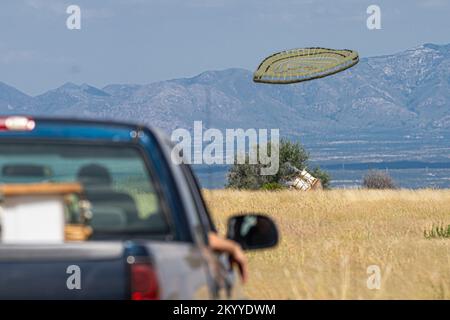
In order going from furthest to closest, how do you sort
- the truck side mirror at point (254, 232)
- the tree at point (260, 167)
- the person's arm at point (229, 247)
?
the tree at point (260, 167) → the truck side mirror at point (254, 232) → the person's arm at point (229, 247)

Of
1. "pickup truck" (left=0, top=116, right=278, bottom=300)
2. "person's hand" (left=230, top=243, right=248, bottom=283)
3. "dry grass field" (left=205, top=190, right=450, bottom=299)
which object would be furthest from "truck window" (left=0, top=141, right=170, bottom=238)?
"dry grass field" (left=205, top=190, right=450, bottom=299)

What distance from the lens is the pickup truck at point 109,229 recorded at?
4.22 m

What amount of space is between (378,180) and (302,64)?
59083 mm

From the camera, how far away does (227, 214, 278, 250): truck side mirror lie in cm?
586

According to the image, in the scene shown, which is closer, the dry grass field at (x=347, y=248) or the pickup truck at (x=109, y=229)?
the pickup truck at (x=109, y=229)

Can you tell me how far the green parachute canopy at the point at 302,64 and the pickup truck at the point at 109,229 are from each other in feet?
130

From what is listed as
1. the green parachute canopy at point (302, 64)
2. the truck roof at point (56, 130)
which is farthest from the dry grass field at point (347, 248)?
the green parachute canopy at point (302, 64)

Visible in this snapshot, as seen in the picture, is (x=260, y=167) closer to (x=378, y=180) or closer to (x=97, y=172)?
(x=378, y=180)

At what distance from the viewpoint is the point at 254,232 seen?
5859mm

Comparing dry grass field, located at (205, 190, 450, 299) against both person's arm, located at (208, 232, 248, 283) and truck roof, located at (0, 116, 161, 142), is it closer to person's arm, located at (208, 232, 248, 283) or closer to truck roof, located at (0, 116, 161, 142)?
person's arm, located at (208, 232, 248, 283)

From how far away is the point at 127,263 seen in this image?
4.20 metres

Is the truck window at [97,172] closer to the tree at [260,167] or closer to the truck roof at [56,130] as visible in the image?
the truck roof at [56,130]
